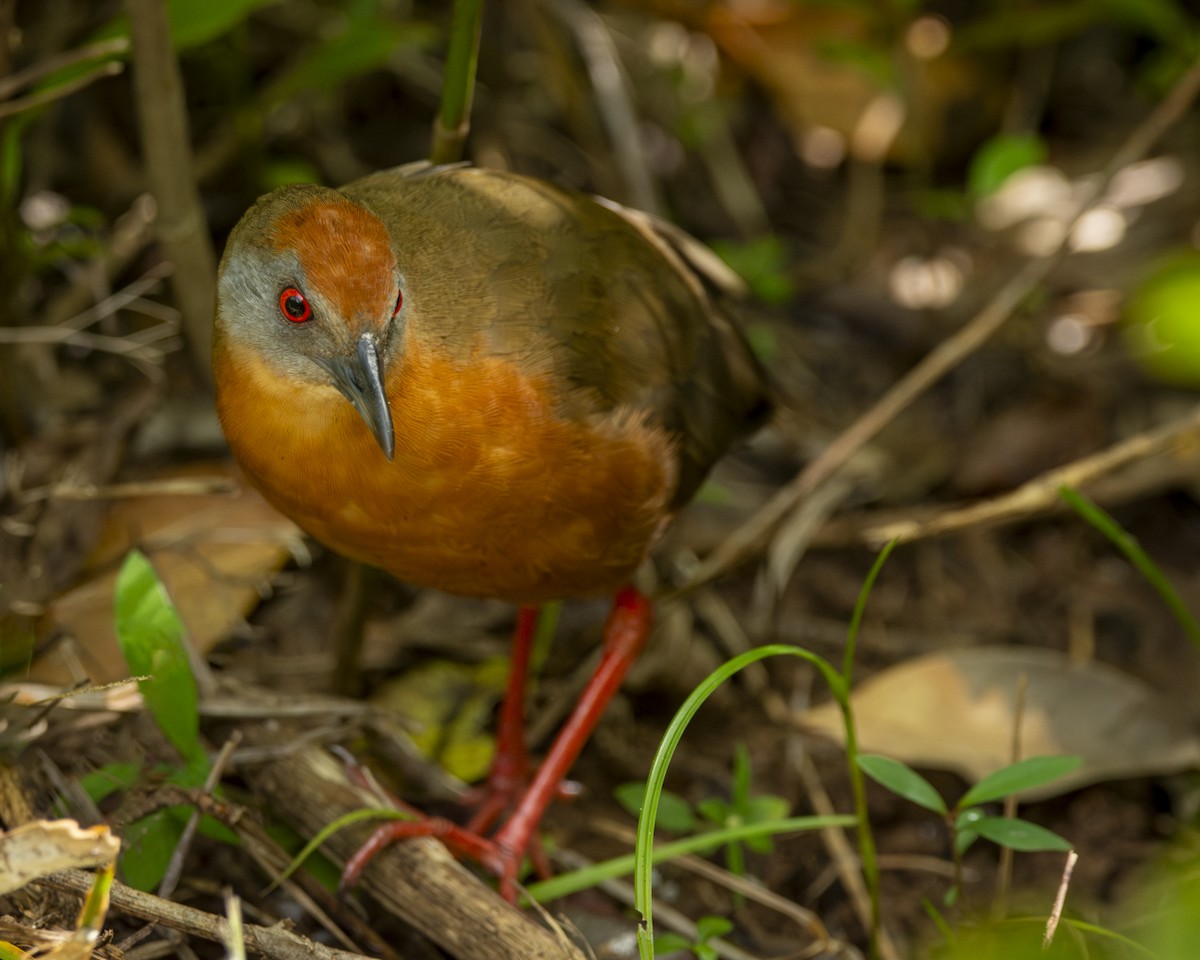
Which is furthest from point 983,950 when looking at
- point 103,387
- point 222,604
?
point 103,387

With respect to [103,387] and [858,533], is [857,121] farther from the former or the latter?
[103,387]

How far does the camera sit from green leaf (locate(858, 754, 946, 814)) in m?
2.62

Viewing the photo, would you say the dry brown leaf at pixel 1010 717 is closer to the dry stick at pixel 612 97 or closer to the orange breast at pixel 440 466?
the orange breast at pixel 440 466

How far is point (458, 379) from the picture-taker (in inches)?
104

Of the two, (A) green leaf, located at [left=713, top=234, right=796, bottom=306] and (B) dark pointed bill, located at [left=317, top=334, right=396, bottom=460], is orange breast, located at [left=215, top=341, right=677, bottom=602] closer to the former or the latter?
(B) dark pointed bill, located at [left=317, top=334, right=396, bottom=460]

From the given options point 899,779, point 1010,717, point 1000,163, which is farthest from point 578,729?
point 1000,163

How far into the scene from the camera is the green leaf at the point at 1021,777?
8.63 feet

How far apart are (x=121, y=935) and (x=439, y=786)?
3.10 feet

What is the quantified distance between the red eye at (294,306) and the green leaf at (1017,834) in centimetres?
161

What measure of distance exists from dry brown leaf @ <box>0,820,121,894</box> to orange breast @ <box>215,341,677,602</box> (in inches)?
34.9

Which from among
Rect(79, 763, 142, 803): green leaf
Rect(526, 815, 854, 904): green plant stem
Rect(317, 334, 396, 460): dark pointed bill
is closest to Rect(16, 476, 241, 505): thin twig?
Rect(79, 763, 142, 803): green leaf

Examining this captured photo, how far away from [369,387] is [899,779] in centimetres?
125

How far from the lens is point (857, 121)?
5270 mm

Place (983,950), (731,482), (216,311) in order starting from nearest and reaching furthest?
(983,950) < (216,311) < (731,482)
